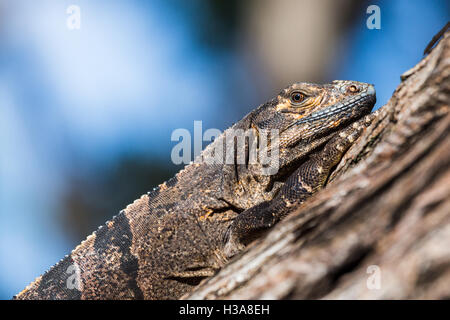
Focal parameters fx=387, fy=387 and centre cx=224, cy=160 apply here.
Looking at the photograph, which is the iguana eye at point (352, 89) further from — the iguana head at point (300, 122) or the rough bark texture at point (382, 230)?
the rough bark texture at point (382, 230)

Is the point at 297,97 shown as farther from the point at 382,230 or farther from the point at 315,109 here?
the point at 382,230

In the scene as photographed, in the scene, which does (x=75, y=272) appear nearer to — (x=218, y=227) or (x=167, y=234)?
(x=167, y=234)

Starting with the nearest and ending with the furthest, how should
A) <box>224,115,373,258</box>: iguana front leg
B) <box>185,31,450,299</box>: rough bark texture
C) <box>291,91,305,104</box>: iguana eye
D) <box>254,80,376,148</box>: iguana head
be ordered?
1. <box>185,31,450,299</box>: rough bark texture
2. <box>224,115,373,258</box>: iguana front leg
3. <box>254,80,376,148</box>: iguana head
4. <box>291,91,305,104</box>: iguana eye

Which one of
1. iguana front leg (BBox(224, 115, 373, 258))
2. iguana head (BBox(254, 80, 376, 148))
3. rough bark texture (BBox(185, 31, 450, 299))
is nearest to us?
rough bark texture (BBox(185, 31, 450, 299))

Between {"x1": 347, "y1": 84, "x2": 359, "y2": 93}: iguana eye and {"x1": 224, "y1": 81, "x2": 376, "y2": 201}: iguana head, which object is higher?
{"x1": 347, "y1": 84, "x2": 359, "y2": 93}: iguana eye

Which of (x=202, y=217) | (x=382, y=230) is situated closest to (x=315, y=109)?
(x=202, y=217)

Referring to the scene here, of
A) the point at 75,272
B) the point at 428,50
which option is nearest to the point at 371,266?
the point at 428,50

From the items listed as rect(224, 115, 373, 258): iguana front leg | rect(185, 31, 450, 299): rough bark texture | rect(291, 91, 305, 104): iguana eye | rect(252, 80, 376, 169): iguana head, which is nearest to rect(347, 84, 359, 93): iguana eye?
rect(252, 80, 376, 169): iguana head

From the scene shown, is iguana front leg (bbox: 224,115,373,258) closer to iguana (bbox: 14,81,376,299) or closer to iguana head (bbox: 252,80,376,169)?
iguana (bbox: 14,81,376,299)
